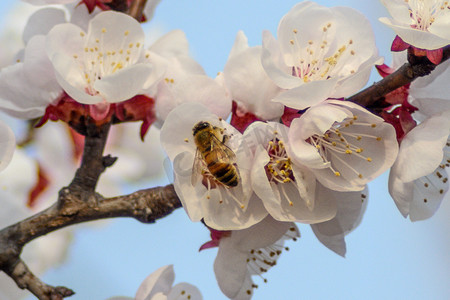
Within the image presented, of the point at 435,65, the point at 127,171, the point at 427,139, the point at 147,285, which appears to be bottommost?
the point at 127,171

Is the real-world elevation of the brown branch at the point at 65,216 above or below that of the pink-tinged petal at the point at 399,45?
below

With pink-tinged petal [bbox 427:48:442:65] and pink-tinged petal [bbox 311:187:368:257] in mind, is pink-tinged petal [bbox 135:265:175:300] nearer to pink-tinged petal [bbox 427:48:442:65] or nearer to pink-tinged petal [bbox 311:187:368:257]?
pink-tinged petal [bbox 311:187:368:257]

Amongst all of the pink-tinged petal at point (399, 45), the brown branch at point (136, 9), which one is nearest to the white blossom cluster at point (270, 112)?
the pink-tinged petal at point (399, 45)

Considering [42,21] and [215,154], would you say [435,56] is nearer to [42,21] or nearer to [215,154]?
[215,154]

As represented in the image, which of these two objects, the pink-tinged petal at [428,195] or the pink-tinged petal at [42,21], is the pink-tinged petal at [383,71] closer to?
the pink-tinged petal at [428,195]

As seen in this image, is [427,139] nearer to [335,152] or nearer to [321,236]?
[335,152]

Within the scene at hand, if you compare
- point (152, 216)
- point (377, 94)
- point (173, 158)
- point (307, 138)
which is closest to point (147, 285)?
point (152, 216)
